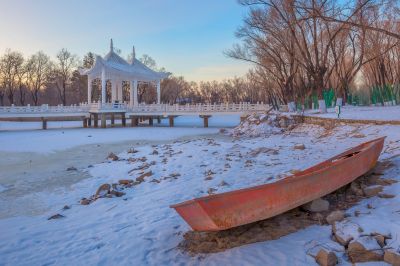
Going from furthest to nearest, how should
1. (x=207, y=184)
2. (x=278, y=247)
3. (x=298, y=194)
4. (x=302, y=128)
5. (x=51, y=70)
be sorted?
(x=51, y=70)
(x=302, y=128)
(x=207, y=184)
(x=298, y=194)
(x=278, y=247)

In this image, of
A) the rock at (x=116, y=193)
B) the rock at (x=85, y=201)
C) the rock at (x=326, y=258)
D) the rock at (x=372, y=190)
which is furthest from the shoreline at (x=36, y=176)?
the rock at (x=372, y=190)

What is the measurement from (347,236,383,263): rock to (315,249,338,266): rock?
0.22m

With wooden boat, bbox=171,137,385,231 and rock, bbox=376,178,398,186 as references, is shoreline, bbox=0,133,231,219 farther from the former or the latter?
rock, bbox=376,178,398,186

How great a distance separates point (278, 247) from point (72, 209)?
4782mm

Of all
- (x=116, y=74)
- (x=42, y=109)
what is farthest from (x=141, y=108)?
(x=42, y=109)

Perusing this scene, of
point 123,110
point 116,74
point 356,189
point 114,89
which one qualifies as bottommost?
point 356,189

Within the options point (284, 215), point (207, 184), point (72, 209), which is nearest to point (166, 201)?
point (207, 184)

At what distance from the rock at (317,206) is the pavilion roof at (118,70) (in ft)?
115

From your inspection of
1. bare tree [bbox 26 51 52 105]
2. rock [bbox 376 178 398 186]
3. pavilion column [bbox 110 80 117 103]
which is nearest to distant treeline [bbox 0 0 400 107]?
bare tree [bbox 26 51 52 105]

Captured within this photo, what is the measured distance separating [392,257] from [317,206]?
5.78 feet

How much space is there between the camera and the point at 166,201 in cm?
791

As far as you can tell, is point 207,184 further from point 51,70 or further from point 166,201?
point 51,70

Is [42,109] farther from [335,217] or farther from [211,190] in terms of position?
[335,217]

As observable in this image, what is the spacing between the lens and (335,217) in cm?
543
